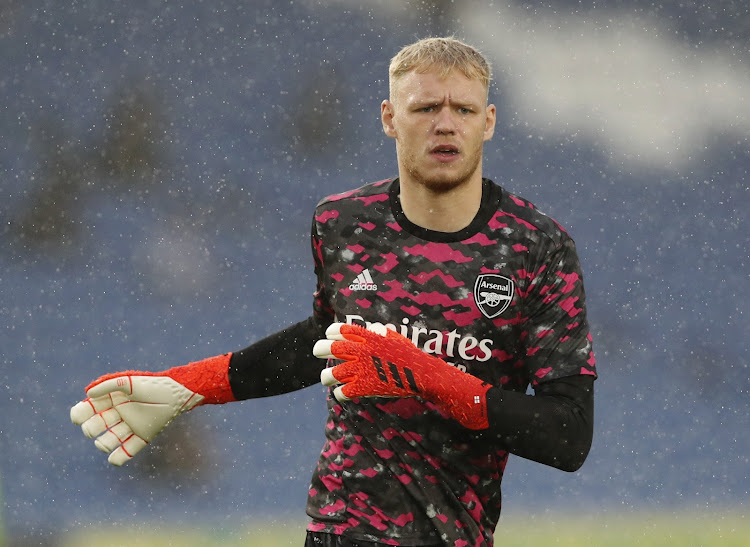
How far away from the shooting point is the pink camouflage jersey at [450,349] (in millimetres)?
3252

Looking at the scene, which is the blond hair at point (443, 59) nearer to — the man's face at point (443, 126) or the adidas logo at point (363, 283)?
the man's face at point (443, 126)

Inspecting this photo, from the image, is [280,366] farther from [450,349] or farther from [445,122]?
[445,122]

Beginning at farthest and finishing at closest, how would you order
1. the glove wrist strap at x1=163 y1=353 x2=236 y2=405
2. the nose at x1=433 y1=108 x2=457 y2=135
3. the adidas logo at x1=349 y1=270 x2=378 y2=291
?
the glove wrist strap at x1=163 y1=353 x2=236 y2=405 → the adidas logo at x1=349 y1=270 x2=378 y2=291 → the nose at x1=433 y1=108 x2=457 y2=135

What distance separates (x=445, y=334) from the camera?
10.8ft

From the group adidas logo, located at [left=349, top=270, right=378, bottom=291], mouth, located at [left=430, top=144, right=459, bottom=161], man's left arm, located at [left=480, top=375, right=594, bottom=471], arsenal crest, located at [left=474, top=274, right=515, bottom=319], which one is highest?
Result: mouth, located at [left=430, top=144, right=459, bottom=161]

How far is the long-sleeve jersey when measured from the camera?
3.22 m

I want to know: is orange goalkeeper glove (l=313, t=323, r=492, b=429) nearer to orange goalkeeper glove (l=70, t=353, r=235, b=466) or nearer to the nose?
the nose

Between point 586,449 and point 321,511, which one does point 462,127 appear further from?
point 321,511

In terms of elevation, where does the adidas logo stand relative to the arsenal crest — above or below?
above

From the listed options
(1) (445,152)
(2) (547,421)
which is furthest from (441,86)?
(2) (547,421)

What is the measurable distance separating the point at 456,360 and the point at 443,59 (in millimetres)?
850

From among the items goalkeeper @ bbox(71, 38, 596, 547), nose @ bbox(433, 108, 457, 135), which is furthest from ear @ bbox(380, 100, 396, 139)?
nose @ bbox(433, 108, 457, 135)

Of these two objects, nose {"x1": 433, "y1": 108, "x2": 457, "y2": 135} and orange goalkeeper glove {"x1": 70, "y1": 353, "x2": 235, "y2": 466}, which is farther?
orange goalkeeper glove {"x1": 70, "y1": 353, "x2": 235, "y2": 466}

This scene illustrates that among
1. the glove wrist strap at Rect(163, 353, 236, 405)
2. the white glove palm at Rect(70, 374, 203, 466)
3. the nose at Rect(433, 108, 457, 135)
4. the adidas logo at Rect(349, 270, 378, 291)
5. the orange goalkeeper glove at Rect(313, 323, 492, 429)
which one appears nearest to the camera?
the orange goalkeeper glove at Rect(313, 323, 492, 429)
